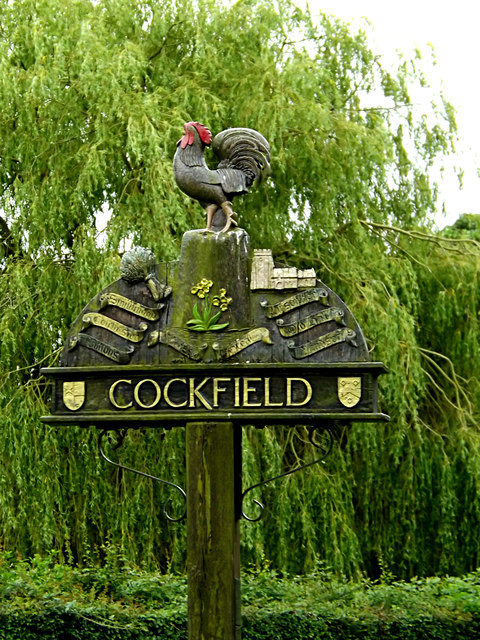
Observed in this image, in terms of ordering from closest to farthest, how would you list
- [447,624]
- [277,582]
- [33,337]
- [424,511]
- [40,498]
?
[447,624] → [277,582] → [40,498] → [33,337] → [424,511]

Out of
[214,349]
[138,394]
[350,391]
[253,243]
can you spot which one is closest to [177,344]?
[214,349]

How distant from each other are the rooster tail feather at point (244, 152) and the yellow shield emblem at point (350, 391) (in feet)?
4.15

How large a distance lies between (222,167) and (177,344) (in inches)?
40.4

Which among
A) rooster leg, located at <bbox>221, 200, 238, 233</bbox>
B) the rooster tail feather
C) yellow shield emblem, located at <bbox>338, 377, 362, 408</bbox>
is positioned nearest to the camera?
yellow shield emblem, located at <bbox>338, 377, 362, 408</bbox>

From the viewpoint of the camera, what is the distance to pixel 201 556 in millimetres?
5281

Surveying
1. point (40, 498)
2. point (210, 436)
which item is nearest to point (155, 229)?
point (40, 498)

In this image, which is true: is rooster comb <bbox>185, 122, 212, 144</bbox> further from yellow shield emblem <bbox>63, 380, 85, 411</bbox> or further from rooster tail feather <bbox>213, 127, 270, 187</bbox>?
yellow shield emblem <bbox>63, 380, 85, 411</bbox>

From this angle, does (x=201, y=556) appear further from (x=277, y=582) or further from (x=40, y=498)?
(x=40, y=498)

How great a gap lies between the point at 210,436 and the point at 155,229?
5.05 metres

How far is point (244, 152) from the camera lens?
5820 millimetres

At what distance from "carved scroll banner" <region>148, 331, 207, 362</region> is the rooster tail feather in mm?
966

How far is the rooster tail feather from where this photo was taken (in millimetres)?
5812

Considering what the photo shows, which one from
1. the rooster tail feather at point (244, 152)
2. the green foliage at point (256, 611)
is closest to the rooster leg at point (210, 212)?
the rooster tail feather at point (244, 152)

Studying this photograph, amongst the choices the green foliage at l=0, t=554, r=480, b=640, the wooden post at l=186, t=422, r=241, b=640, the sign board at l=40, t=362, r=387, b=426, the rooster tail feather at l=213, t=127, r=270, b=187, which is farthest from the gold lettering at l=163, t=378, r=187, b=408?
the green foliage at l=0, t=554, r=480, b=640
